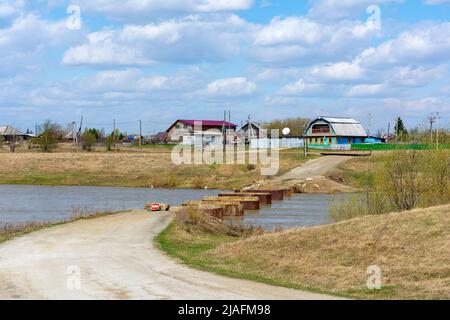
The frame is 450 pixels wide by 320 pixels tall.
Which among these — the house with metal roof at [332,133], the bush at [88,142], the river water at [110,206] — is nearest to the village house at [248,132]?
the house with metal roof at [332,133]

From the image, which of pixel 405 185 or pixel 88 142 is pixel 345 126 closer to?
pixel 88 142

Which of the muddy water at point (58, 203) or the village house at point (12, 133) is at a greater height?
the village house at point (12, 133)

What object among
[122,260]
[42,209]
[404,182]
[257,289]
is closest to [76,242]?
[122,260]

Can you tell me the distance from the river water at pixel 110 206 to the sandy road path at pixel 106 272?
11.6 meters

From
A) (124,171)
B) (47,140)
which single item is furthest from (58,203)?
(47,140)

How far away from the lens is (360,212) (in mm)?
30938

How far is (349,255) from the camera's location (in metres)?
17.9

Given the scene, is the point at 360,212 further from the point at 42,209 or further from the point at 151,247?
the point at 42,209

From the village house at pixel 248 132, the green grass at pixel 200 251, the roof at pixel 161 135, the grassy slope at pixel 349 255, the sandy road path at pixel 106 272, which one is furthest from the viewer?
the roof at pixel 161 135

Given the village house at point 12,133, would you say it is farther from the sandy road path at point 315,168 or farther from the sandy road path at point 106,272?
the sandy road path at point 106,272

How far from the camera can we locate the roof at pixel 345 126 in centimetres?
11732

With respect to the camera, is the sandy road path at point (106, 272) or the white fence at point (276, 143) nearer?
the sandy road path at point (106, 272)

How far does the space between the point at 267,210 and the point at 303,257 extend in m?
25.7

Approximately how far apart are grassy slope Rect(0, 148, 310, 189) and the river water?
1246 centimetres
